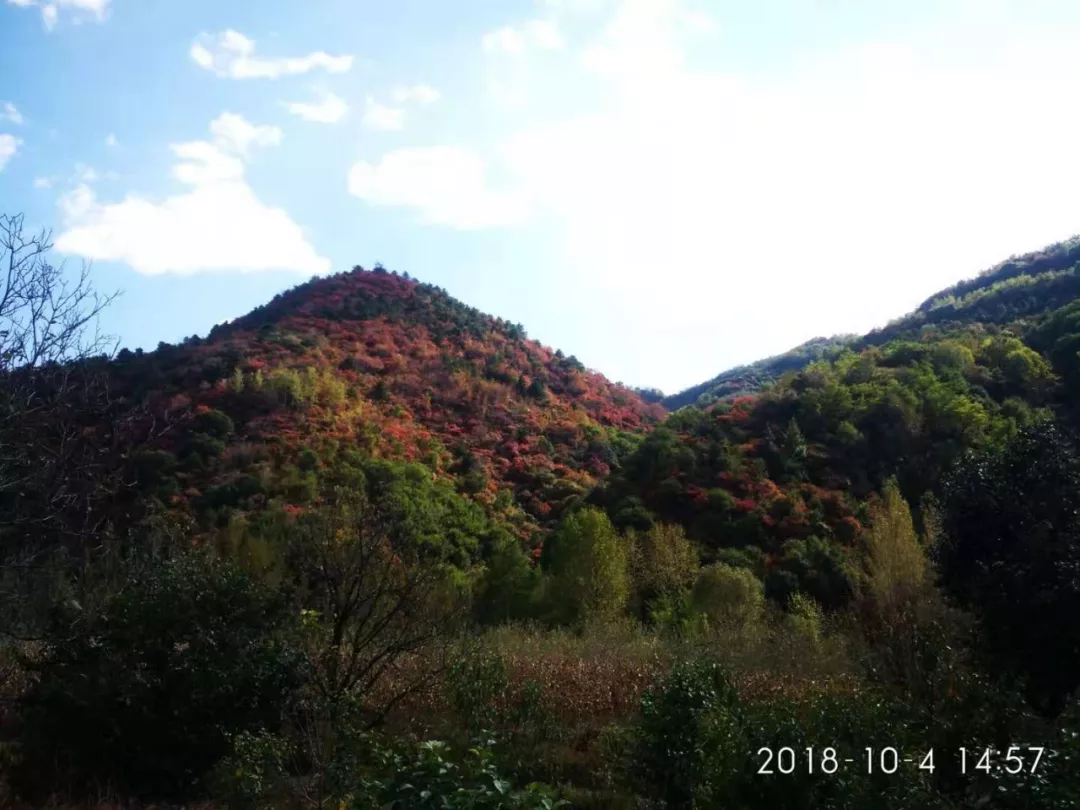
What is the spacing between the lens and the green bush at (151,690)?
7.65m

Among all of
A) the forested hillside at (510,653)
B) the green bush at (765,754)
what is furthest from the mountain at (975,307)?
the green bush at (765,754)

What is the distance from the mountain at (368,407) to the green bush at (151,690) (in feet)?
59.6

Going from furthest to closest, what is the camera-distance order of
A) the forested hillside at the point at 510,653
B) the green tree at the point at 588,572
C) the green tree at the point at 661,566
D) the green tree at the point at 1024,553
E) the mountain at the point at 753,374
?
the mountain at the point at 753,374, the green tree at the point at 661,566, the green tree at the point at 588,572, the green tree at the point at 1024,553, the forested hillside at the point at 510,653

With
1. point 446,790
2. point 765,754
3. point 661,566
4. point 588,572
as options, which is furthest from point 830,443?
point 446,790

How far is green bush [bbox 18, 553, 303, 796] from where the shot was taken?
7648mm

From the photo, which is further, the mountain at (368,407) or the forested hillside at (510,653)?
the mountain at (368,407)

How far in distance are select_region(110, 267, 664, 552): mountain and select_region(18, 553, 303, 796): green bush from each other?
1817 cm

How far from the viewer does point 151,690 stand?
7.71 meters

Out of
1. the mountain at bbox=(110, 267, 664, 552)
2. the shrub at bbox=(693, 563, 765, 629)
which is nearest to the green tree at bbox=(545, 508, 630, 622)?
the shrub at bbox=(693, 563, 765, 629)

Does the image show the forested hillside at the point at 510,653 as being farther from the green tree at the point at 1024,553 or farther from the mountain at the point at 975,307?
the mountain at the point at 975,307

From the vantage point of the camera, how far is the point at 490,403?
45.2 metres

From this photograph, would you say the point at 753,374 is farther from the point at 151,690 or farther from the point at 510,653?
the point at 151,690

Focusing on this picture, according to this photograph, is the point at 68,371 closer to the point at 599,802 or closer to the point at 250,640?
the point at 250,640

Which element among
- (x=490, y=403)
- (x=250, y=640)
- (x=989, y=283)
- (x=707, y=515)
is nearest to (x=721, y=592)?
(x=707, y=515)
